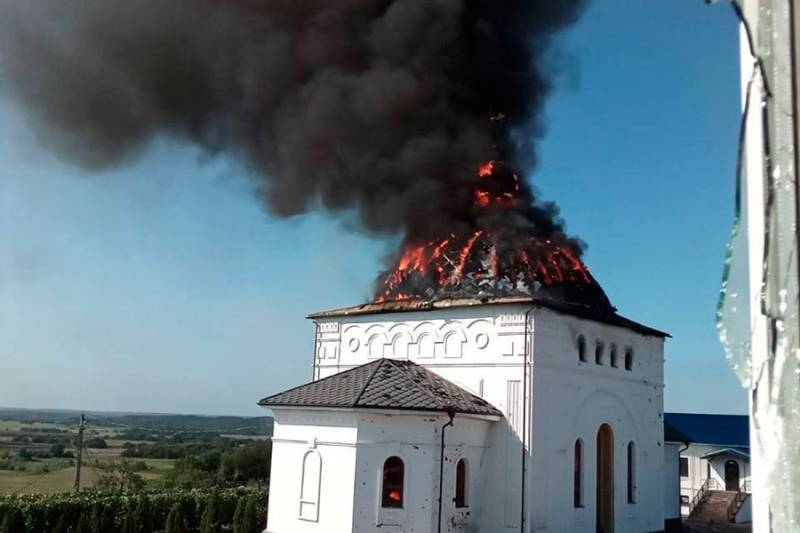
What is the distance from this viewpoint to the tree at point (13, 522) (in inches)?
735

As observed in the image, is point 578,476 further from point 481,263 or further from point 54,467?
point 54,467

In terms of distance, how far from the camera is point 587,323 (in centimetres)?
1870

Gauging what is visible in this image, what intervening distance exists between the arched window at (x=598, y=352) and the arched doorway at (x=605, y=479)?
5.43 feet

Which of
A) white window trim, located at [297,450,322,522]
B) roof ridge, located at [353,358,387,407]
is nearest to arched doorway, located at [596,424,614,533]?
roof ridge, located at [353,358,387,407]

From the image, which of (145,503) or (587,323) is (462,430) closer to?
(587,323)

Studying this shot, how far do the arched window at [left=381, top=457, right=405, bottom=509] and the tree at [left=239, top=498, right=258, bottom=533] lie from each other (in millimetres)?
5901

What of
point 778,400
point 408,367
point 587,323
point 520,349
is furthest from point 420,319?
point 778,400

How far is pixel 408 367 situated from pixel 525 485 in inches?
147

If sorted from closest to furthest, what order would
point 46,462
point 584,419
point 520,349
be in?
point 520,349
point 584,419
point 46,462

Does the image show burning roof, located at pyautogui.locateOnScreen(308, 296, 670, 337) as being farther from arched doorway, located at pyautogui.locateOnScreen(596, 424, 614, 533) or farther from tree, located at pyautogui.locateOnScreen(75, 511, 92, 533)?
tree, located at pyautogui.locateOnScreen(75, 511, 92, 533)

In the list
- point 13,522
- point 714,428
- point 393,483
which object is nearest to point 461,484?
point 393,483

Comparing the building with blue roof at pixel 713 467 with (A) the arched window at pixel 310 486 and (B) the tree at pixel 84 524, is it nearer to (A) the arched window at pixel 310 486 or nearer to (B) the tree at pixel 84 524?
(A) the arched window at pixel 310 486

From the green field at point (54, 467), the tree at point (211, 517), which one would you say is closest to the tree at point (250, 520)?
the tree at point (211, 517)

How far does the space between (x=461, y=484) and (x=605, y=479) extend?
15.6 feet
